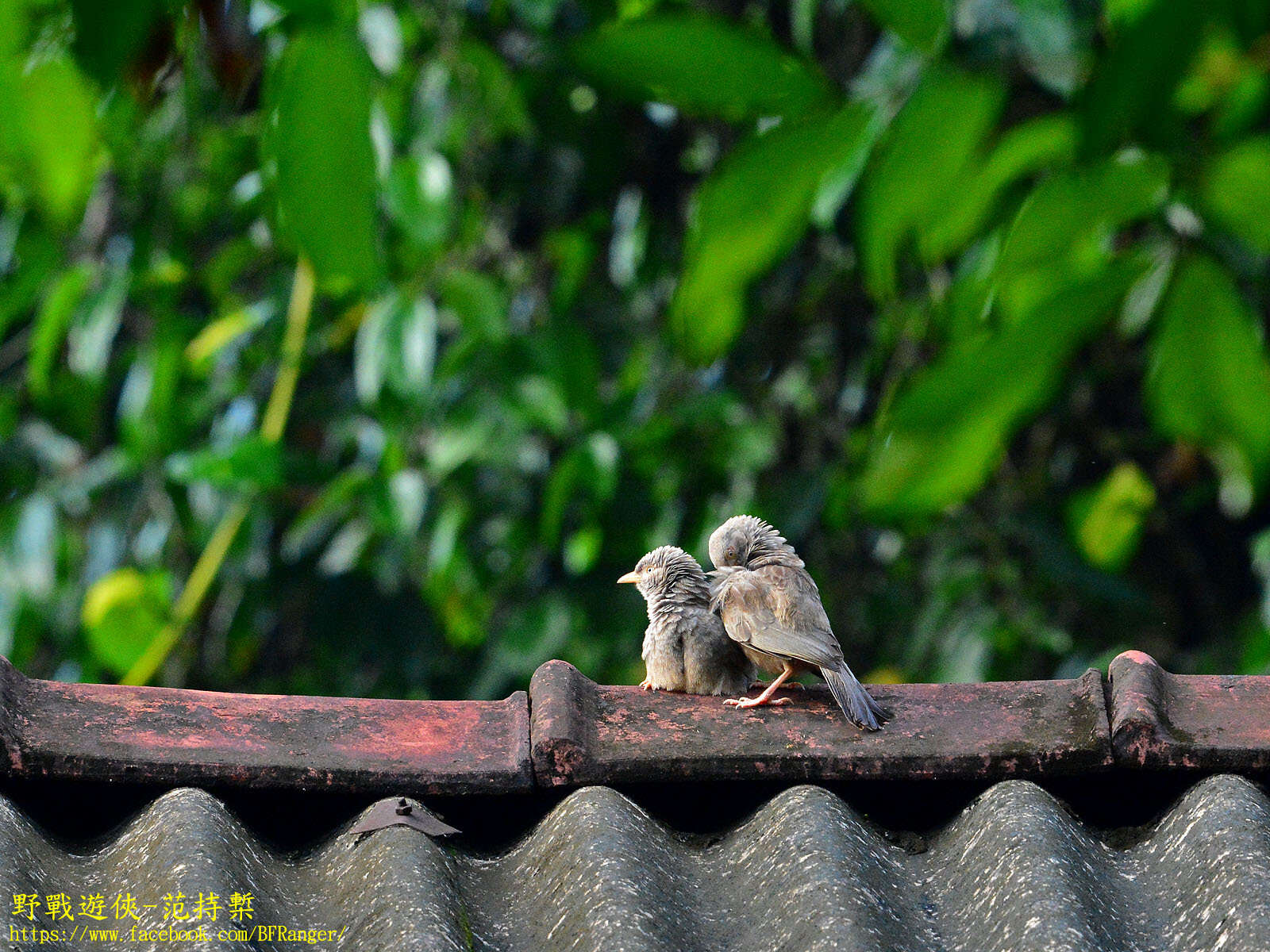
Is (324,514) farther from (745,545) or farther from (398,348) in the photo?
(745,545)

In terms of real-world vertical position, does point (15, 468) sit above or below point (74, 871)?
below

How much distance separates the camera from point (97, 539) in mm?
5102

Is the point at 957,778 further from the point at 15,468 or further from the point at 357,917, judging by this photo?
the point at 15,468

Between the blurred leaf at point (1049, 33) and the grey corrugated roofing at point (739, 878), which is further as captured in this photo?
the blurred leaf at point (1049, 33)

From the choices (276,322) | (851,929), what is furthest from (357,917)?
(276,322)

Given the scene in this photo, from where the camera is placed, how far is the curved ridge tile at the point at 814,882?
1.62 m

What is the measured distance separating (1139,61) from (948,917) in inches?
46.7

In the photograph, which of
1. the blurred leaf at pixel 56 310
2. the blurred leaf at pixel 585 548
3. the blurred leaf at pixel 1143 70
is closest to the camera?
the blurred leaf at pixel 1143 70

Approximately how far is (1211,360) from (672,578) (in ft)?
5.43

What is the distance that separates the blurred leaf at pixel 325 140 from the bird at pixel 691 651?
156cm

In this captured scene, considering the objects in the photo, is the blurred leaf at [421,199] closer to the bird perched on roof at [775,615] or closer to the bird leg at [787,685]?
the bird perched on roof at [775,615]

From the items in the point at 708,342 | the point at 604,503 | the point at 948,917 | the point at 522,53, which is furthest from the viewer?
the point at 522,53

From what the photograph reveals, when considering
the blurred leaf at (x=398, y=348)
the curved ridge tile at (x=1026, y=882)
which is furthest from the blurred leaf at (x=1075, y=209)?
the blurred leaf at (x=398, y=348)

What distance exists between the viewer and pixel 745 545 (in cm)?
259
